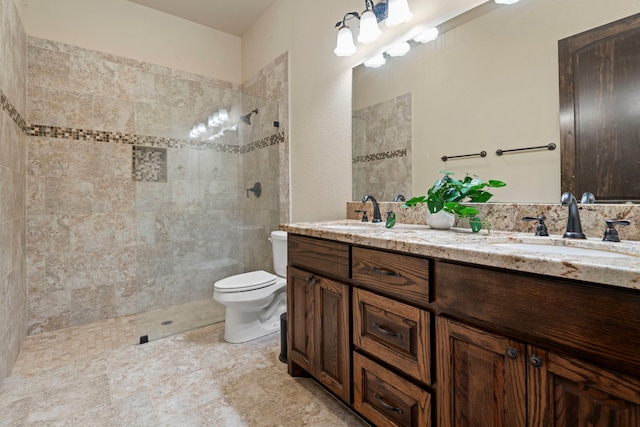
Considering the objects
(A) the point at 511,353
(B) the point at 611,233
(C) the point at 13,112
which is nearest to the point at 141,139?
(C) the point at 13,112

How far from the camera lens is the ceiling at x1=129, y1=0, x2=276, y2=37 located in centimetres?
269

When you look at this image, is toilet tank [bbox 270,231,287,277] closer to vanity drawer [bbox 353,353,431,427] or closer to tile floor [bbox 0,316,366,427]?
tile floor [bbox 0,316,366,427]

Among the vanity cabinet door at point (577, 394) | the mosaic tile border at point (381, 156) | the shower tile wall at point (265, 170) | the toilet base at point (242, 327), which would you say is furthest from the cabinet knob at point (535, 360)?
the shower tile wall at point (265, 170)

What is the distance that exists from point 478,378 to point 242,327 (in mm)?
1650

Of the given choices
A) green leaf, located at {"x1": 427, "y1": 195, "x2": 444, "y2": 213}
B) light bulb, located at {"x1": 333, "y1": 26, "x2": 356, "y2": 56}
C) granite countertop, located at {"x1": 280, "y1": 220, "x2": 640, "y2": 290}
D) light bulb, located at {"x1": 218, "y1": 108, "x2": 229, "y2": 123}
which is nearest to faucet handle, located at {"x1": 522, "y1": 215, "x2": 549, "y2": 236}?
granite countertop, located at {"x1": 280, "y1": 220, "x2": 640, "y2": 290}

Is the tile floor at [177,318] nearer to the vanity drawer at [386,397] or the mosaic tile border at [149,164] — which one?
the mosaic tile border at [149,164]

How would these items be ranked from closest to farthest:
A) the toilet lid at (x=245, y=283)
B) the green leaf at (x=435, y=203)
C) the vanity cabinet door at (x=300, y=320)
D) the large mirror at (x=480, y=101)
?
the large mirror at (x=480, y=101)
the green leaf at (x=435, y=203)
the vanity cabinet door at (x=300, y=320)
the toilet lid at (x=245, y=283)

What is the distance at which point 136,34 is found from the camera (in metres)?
2.70

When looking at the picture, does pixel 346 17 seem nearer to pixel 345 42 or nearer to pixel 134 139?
pixel 345 42

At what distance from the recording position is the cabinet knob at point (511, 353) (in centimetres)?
77

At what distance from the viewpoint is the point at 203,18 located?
2918mm

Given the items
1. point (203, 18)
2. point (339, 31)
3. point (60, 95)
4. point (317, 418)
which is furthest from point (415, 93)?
point (60, 95)

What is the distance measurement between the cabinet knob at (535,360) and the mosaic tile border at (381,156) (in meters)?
1.28

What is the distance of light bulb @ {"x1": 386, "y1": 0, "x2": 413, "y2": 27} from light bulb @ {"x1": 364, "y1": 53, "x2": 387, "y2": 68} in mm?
245
